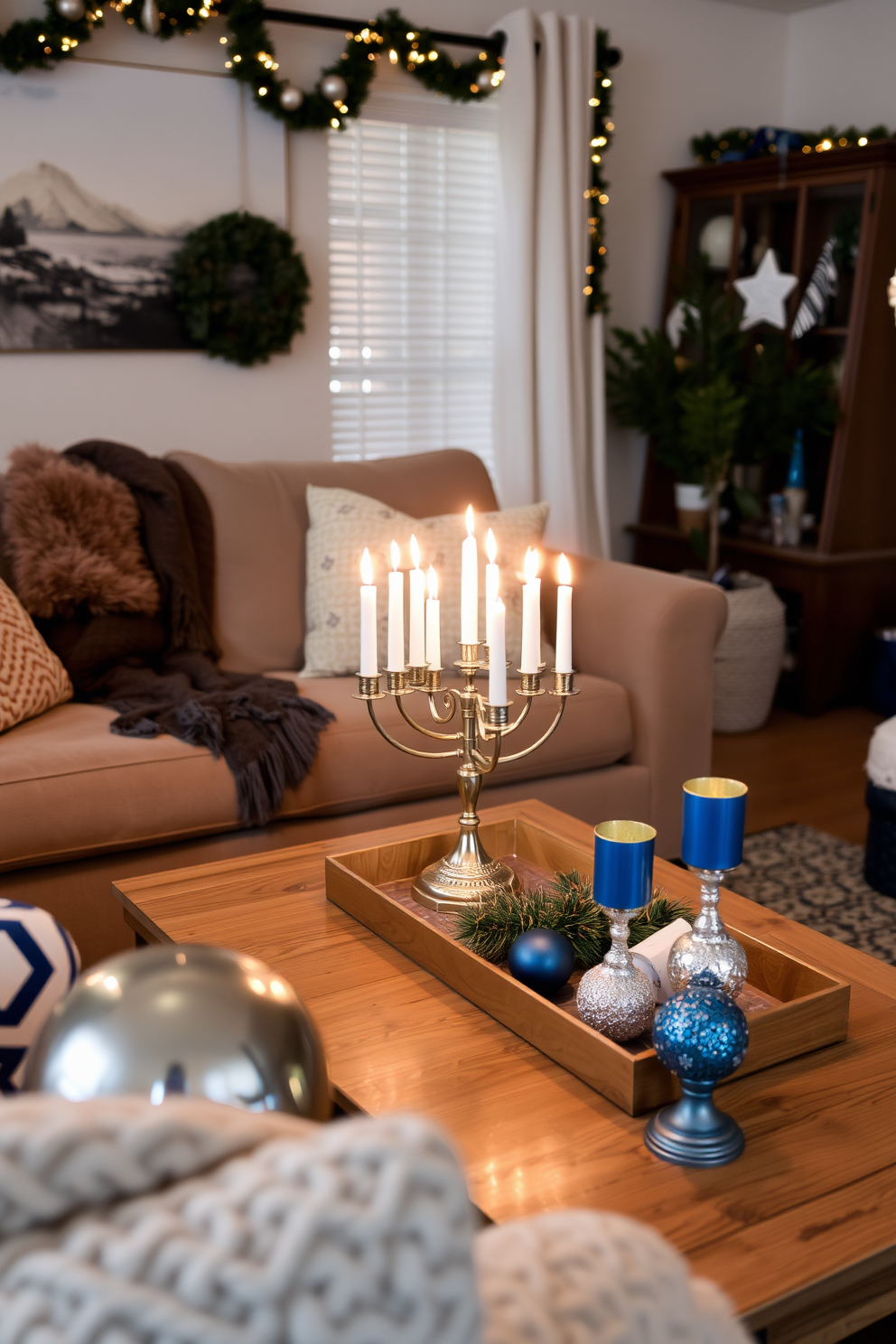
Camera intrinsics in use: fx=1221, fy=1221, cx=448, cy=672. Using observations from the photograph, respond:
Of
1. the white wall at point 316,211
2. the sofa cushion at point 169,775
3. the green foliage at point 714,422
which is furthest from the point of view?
the green foliage at point 714,422

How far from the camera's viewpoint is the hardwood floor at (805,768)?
3314 millimetres

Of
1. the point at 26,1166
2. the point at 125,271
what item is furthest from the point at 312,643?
the point at 26,1166

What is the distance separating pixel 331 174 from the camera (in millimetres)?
3729

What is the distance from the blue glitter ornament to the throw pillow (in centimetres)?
163

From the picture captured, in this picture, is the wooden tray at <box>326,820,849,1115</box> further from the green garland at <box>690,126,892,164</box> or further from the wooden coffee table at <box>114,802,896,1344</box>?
the green garland at <box>690,126,892,164</box>

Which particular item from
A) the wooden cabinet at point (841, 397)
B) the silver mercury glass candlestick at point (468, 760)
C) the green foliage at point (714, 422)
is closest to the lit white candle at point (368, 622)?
the silver mercury glass candlestick at point (468, 760)

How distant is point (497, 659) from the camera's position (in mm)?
1600

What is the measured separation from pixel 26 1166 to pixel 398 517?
256 centimetres

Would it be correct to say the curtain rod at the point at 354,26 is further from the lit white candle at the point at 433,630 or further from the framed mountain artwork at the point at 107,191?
the lit white candle at the point at 433,630

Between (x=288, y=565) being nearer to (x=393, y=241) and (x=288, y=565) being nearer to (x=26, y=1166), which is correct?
(x=393, y=241)

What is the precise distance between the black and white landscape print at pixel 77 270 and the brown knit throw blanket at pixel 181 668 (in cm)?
64

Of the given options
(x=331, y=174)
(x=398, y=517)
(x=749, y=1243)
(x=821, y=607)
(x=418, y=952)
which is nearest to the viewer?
Answer: (x=749, y=1243)

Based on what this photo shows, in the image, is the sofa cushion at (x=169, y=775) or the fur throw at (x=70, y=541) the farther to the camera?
the fur throw at (x=70, y=541)

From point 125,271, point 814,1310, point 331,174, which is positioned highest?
point 331,174
